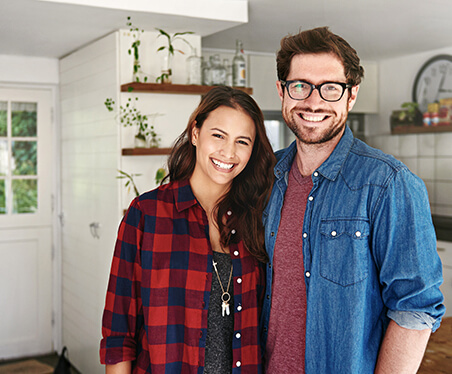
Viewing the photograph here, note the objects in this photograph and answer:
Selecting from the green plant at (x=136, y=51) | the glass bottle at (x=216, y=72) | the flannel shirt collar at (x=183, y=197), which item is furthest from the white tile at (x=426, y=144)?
the flannel shirt collar at (x=183, y=197)

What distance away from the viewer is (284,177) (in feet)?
5.75

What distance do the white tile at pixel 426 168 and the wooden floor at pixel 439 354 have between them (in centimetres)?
149

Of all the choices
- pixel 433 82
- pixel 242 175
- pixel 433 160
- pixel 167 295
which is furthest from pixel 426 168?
pixel 167 295

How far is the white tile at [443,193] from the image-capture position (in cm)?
364

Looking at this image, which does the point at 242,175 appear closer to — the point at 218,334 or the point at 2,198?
the point at 218,334

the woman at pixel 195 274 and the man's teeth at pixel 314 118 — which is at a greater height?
the man's teeth at pixel 314 118

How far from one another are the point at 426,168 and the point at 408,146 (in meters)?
0.20

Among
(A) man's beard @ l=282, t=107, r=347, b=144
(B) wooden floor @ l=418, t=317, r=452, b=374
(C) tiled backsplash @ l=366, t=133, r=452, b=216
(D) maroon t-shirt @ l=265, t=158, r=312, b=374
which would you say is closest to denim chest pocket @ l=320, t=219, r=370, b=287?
(D) maroon t-shirt @ l=265, t=158, r=312, b=374

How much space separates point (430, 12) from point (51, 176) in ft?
10.2

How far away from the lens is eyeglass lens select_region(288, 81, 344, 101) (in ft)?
4.99

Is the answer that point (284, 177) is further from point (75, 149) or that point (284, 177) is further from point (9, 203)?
point (9, 203)

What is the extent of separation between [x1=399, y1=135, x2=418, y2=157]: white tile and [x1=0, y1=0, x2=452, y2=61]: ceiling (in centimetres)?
61

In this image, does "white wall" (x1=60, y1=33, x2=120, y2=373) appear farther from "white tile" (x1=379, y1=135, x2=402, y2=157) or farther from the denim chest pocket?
the denim chest pocket

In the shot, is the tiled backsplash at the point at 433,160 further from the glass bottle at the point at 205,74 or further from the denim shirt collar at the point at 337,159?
the denim shirt collar at the point at 337,159
